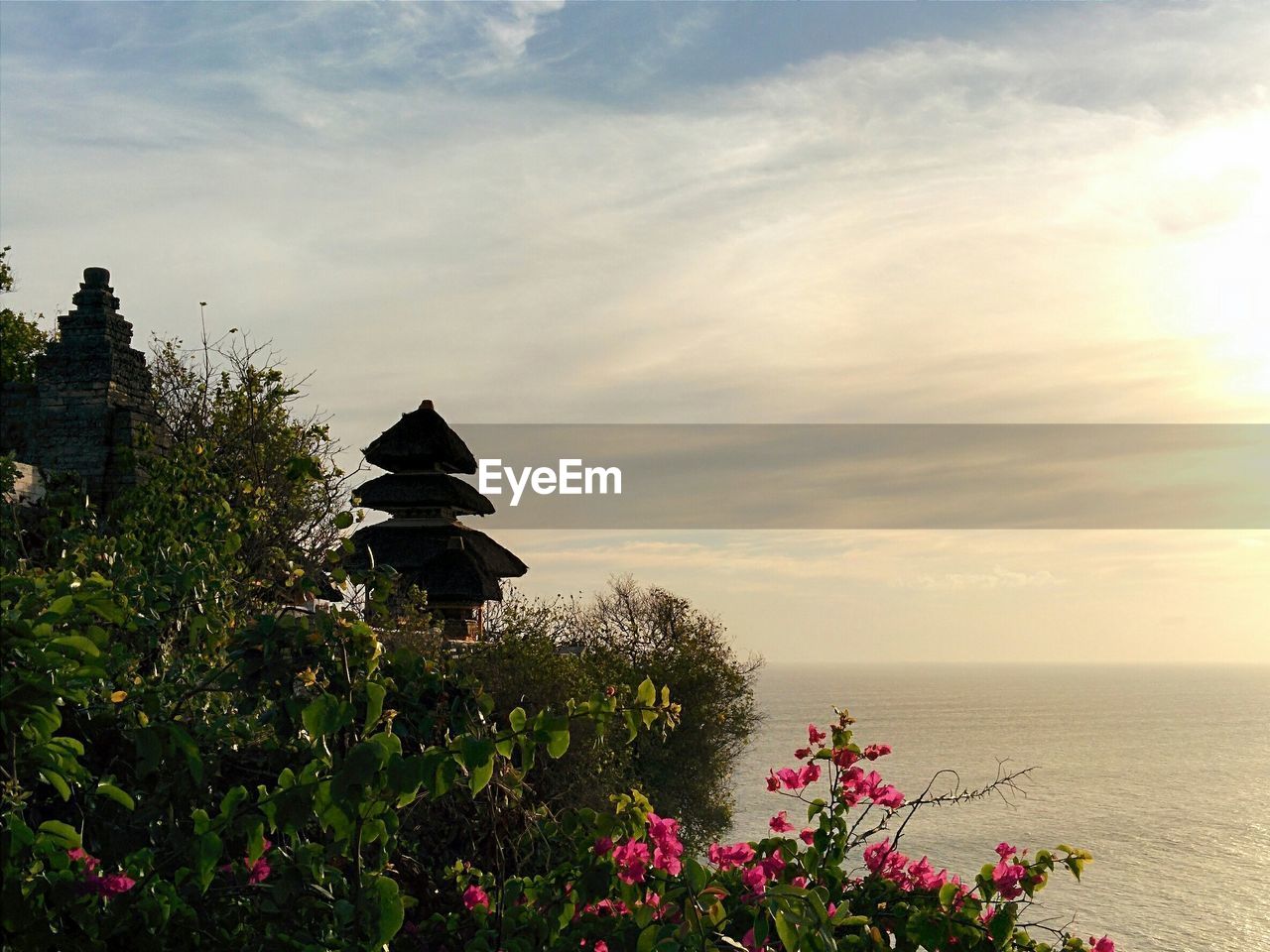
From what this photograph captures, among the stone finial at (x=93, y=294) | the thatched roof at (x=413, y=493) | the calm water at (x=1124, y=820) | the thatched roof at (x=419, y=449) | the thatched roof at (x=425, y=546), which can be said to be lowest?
the calm water at (x=1124, y=820)

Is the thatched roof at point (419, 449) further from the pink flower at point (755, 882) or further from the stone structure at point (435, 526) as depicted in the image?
the pink flower at point (755, 882)

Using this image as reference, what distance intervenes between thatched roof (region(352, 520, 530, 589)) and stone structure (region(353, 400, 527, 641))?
23mm

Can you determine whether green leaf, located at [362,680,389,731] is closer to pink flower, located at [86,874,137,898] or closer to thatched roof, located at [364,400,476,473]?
pink flower, located at [86,874,137,898]

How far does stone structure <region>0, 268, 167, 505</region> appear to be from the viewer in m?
21.3

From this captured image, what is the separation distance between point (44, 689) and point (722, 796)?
1430 inches

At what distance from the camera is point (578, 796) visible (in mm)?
23328

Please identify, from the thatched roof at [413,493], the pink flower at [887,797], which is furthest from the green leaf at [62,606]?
the thatched roof at [413,493]

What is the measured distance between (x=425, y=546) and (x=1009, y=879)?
2371 centimetres

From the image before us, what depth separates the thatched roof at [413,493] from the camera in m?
27.7

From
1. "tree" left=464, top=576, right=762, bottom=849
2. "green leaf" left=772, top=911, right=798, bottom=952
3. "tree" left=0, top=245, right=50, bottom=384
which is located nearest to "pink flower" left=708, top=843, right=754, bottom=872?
"green leaf" left=772, top=911, right=798, bottom=952

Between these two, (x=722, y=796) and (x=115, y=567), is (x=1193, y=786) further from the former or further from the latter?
(x=115, y=567)

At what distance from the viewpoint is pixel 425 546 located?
2734 cm

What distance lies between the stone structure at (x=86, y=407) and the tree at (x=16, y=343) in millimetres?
6596

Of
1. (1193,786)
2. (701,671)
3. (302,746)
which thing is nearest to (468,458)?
(701,671)
